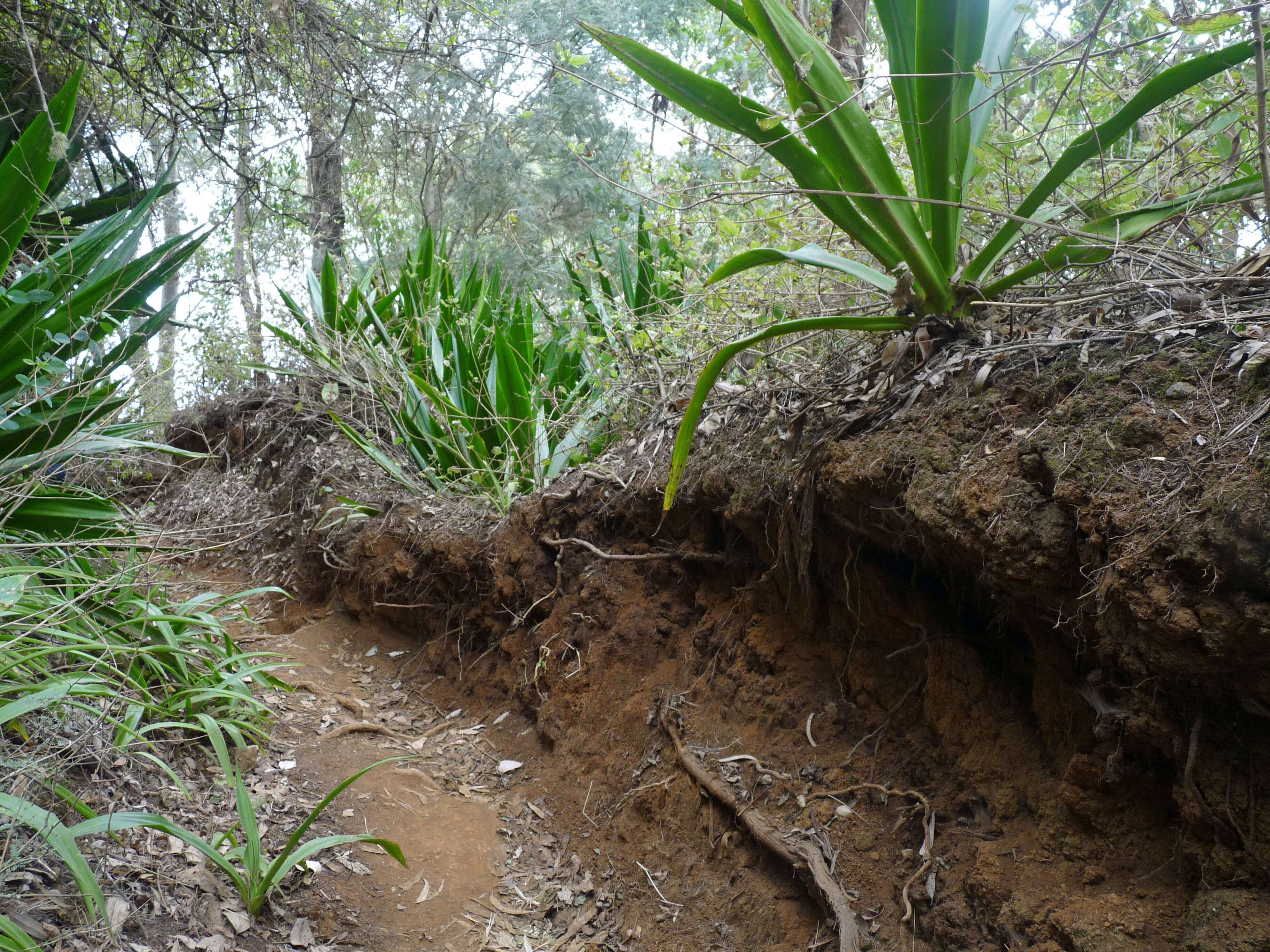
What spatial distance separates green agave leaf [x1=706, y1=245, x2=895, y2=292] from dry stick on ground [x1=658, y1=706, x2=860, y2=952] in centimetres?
150

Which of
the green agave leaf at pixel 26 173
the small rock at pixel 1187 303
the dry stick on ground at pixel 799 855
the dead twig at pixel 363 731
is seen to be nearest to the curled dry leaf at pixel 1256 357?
the small rock at pixel 1187 303

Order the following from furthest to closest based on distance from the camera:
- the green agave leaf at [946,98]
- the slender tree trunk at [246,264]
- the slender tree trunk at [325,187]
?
the slender tree trunk at [325,187] → the slender tree trunk at [246,264] → the green agave leaf at [946,98]

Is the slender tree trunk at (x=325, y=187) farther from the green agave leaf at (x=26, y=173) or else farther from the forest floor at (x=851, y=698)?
the forest floor at (x=851, y=698)

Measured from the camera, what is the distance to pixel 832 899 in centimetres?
195

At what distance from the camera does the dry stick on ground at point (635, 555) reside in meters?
2.91

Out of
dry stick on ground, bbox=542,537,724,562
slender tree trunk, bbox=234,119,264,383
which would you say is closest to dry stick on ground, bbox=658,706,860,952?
dry stick on ground, bbox=542,537,724,562

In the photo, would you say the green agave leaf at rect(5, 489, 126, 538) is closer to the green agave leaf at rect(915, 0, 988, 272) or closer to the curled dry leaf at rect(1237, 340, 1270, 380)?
the green agave leaf at rect(915, 0, 988, 272)

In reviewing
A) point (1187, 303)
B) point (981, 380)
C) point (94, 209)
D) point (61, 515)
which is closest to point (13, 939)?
point (61, 515)

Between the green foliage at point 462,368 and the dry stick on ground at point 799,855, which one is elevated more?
the green foliage at point 462,368

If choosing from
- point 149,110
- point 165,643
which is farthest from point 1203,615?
Answer: point 149,110

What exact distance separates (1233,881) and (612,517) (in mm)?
2367

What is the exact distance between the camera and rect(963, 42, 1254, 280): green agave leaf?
67.8 inches

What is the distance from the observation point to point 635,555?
10.5 ft

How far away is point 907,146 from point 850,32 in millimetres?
1640
